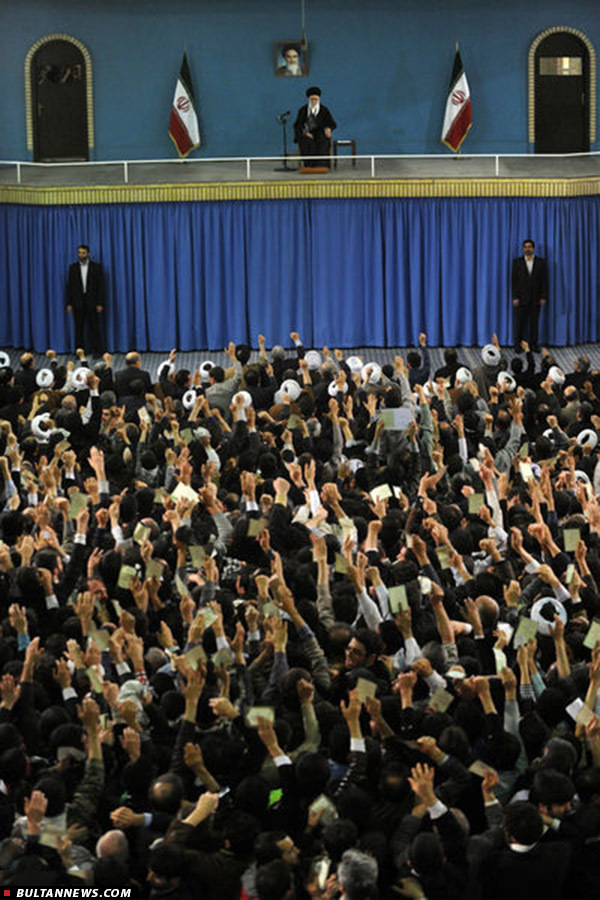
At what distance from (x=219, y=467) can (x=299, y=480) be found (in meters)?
1.17

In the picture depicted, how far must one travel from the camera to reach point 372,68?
20562mm

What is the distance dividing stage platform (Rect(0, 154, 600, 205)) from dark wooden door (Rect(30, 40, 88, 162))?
225 cm

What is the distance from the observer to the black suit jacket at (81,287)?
57.4 feet

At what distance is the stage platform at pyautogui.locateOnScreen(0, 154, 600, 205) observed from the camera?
57.4 ft

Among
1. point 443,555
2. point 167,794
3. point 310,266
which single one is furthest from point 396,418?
point 310,266

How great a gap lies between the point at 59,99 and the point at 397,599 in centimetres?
1523

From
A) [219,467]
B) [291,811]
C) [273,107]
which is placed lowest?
[291,811]

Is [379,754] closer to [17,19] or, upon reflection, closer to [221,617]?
[221,617]

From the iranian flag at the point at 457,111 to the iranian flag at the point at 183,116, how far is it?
3.29 m

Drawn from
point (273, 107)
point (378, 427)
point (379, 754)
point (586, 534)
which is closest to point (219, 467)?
point (378, 427)

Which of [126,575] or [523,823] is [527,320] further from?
[523,823]

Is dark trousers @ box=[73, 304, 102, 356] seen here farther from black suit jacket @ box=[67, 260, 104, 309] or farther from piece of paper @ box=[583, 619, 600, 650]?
piece of paper @ box=[583, 619, 600, 650]

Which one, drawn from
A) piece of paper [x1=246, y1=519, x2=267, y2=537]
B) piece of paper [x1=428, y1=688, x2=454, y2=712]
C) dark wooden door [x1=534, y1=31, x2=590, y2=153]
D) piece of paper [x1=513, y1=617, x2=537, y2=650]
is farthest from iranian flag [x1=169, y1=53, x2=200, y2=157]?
piece of paper [x1=428, y1=688, x2=454, y2=712]

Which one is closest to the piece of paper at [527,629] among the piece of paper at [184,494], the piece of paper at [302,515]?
the piece of paper at [302,515]
